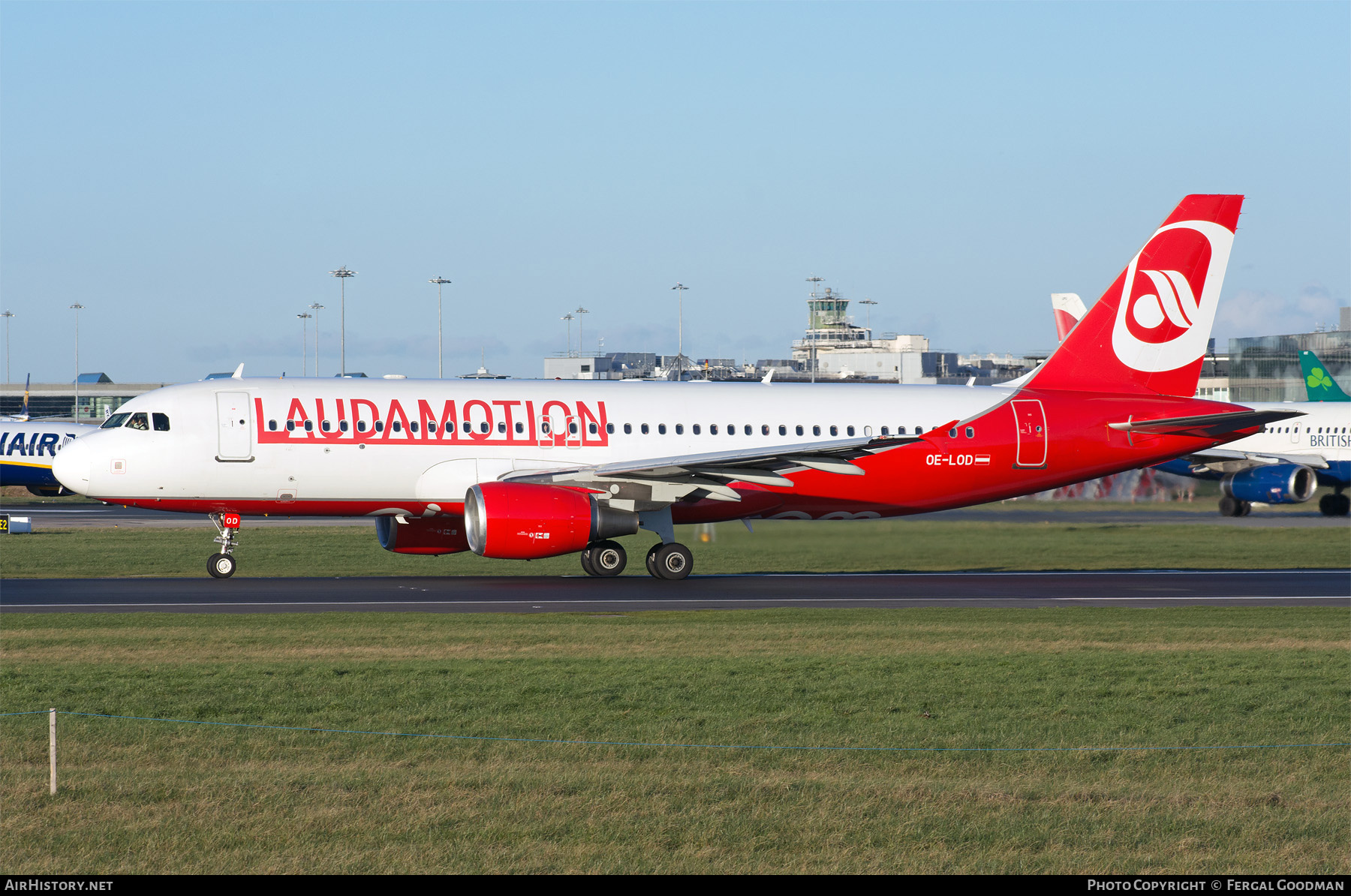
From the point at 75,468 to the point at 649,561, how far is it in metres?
11.5

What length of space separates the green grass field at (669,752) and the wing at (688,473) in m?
7.41

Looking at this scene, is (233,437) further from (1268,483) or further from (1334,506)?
(1334,506)

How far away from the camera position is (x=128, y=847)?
28.8 feet

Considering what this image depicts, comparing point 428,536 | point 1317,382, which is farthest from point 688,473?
point 1317,382

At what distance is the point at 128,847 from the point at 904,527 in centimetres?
2352

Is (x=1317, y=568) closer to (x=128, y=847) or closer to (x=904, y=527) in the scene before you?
(x=904, y=527)

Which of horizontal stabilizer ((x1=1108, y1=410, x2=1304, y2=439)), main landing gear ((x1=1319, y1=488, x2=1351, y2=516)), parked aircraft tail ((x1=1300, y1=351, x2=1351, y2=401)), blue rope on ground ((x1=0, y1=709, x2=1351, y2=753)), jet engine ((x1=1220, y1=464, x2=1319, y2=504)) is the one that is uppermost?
parked aircraft tail ((x1=1300, y1=351, x2=1351, y2=401))

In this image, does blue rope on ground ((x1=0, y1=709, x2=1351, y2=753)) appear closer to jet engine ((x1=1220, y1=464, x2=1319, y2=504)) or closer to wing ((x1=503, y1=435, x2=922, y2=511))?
wing ((x1=503, y1=435, x2=922, y2=511))

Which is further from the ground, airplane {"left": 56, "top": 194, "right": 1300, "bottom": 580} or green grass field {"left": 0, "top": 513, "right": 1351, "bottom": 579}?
airplane {"left": 56, "top": 194, "right": 1300, "bottom": 580}

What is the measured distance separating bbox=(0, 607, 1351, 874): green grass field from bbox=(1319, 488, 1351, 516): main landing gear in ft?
122

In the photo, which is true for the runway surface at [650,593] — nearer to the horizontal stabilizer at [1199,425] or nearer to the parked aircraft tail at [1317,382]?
the horizontal stabilizer at [1199,425]

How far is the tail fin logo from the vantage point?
31266 millimetres

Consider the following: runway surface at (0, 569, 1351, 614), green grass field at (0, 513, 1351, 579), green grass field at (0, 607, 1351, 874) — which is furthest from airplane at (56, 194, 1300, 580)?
green grass field at (0, 607, 1351, 874)
